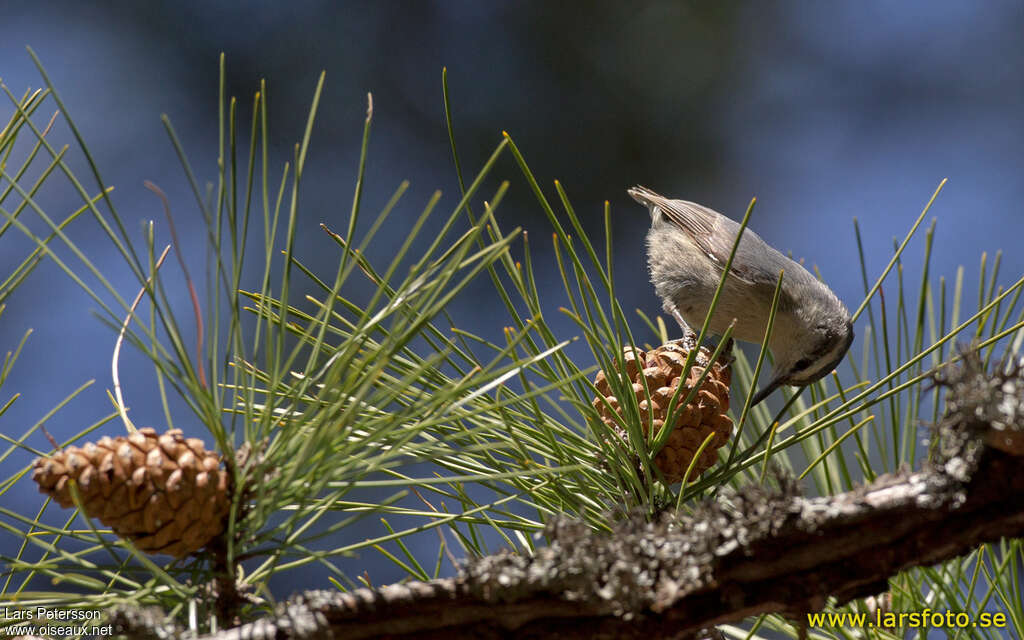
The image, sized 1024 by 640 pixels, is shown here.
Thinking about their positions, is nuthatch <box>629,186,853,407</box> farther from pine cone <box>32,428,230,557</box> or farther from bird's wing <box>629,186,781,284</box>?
pine cone <box>32,428,230,557</box>

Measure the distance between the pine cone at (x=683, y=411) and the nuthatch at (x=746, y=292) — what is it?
2.74ft

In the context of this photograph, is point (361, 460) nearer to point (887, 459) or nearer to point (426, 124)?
point (887, 459)

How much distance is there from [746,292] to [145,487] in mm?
2134

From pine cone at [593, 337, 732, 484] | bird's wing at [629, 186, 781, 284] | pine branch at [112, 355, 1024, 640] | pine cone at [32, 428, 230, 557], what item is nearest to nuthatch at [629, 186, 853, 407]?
bird's wing at [629, 186, 781, 284]

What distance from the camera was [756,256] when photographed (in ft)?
8.93

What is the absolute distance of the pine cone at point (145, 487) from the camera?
906 millimetres

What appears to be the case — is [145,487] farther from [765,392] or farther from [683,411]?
[765,392]

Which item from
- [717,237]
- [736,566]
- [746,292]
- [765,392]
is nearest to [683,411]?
[736,566]

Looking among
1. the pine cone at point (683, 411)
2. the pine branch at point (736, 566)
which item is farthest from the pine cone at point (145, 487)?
the pine cone at point (683, 411)

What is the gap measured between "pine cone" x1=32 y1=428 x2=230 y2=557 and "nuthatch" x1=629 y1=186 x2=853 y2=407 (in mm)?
1656

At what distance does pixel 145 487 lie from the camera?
0.92 m

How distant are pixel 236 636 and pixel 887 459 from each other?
3.91 feet

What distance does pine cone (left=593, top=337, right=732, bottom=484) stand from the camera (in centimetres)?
137

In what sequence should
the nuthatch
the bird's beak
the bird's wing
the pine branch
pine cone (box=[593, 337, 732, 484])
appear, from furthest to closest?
1. the bird's wing
2. the nuthatch
3. the bird's beak
4. pine cone (box=[593, 337, 732, 484])
5. the pine branch
